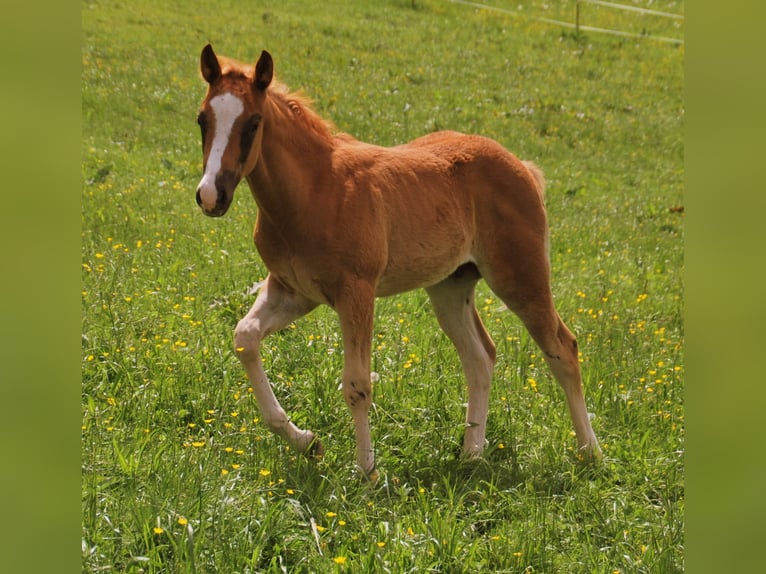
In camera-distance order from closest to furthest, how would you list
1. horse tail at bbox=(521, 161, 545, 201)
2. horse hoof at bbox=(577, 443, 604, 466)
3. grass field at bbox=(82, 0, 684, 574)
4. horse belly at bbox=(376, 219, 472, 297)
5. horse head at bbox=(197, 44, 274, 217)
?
grass field at bbox=(82, 0, 684, 574)
horse head at bbox=(197, 44, 274, 217)
horse belly at bbox=(376, 219, 472, 297)
horse hoof at bbox=(577, 443, 604, 466)
horse tail at bbox=(521, 161, 545, 201)

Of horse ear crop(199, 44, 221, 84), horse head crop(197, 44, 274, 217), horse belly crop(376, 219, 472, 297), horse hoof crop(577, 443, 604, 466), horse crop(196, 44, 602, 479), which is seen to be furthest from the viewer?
horse hoof crop(577, 443, 604, 466)

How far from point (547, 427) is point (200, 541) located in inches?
117

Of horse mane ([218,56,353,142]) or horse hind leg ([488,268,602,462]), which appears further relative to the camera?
horse hind leg ([488,268,602,462])

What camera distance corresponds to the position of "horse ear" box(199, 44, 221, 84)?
4214mm

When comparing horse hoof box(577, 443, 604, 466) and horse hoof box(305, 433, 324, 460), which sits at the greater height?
horse hoof box(305, 433, 324, 460)

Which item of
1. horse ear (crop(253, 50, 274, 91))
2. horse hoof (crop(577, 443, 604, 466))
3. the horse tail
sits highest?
horse ear (crop(253, 50, 274, 91))

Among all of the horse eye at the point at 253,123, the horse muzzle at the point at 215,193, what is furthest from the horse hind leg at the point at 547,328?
the horse muzzle at the point at 215,193

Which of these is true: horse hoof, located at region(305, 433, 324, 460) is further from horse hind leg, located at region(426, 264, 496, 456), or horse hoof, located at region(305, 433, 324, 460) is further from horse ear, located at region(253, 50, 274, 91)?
horse ear, located at region(253, 50, 274, 91)

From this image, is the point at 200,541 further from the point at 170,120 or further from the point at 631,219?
the point at 170,120

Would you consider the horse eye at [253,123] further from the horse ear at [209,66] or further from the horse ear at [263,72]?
the horse ear at [209,66]

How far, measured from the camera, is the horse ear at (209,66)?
4.21 m

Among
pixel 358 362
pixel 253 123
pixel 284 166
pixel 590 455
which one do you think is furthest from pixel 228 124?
pixel 590 455

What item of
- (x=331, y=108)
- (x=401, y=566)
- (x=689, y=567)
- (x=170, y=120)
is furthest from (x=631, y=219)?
(x=689, y=567)

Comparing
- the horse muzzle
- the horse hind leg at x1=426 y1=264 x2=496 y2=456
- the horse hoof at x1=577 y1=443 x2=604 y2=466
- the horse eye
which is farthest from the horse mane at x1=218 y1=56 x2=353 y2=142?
the horse hoof at x1=577 y1=443 x2=604 y2=466
